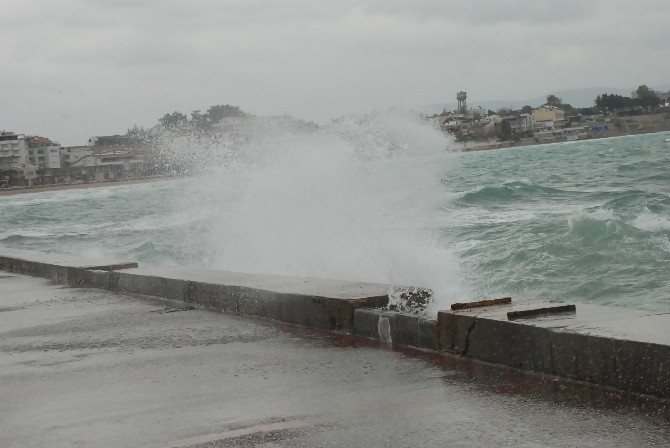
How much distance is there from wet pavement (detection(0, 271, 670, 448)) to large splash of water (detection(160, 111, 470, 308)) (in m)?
1.38

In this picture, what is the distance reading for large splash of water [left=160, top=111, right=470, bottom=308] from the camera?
37.0 feet

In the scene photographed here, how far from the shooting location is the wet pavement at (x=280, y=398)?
4359 mm

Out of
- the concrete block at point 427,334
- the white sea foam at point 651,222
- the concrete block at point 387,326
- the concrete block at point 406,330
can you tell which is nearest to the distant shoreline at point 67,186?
the white sea foam at point 651,222

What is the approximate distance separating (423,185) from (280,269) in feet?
87.4

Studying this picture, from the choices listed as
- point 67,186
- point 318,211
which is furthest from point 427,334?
point 67,186

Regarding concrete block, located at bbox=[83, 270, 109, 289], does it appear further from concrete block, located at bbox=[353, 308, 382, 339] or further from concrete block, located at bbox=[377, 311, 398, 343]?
concrete block, located at bbox=[377, 311, 398, 343]

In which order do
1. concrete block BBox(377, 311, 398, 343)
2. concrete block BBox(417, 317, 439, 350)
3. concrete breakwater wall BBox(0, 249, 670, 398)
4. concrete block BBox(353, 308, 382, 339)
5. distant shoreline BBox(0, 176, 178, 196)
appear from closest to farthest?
1. concrete breakwater wall BBox(0, 249, 670, 398)
2. concrete block BBox(417, 317, 439, 350)
3. concrete block BBox(377, 311, 398, 343)
4. concrete block BBox(353, 308, 382, 339)
5. distant shoreline BBox(0, 176, 178, 196)

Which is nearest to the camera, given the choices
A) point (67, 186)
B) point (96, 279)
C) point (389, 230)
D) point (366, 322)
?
point (366, 322)

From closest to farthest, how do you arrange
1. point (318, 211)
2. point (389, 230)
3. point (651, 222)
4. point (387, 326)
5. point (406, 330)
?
point (406, 330)
point (387, 326)
point (389, 230)
point (318, 211)
point (651, 222)

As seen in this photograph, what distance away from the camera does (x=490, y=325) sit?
5660 millimetres

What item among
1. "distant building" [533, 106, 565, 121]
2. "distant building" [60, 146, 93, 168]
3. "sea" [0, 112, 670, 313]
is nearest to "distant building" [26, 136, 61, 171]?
"distant building" [60, 146, 93, 168]

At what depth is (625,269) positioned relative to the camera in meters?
17.0

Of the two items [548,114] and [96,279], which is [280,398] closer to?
[96,279]

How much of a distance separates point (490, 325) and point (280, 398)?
1251 mm
